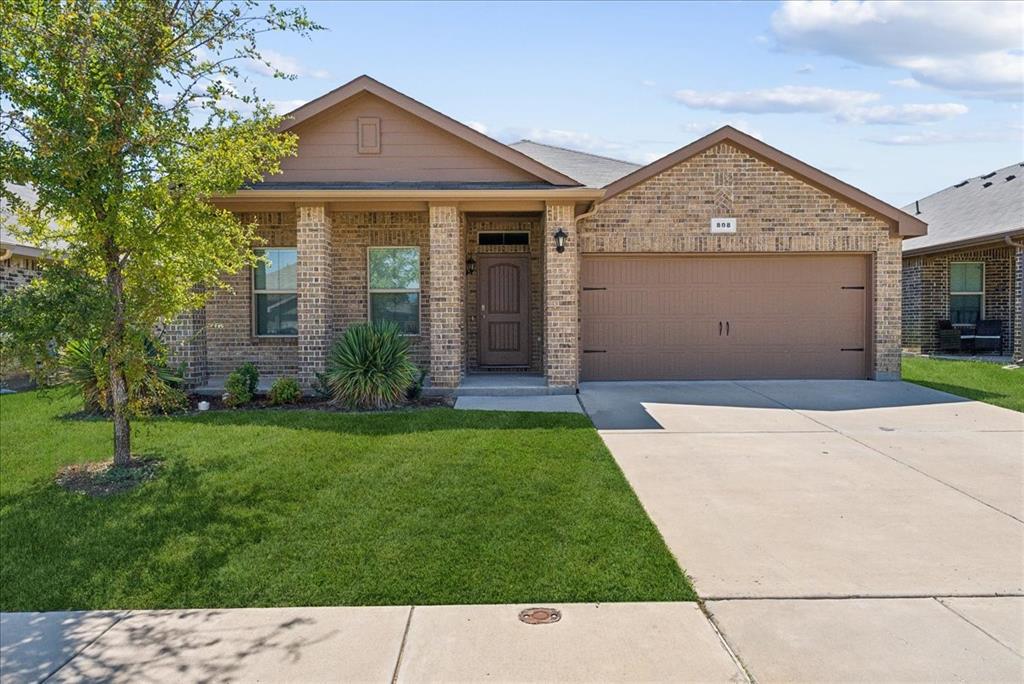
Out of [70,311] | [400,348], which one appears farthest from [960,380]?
[70,311]

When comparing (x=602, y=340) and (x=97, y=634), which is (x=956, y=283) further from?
(x=97, y=634)

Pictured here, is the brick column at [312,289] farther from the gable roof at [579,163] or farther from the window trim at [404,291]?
the gable roof at [579,163]

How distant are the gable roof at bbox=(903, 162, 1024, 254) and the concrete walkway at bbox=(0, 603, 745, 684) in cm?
1608

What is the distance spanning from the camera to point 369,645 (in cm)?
388

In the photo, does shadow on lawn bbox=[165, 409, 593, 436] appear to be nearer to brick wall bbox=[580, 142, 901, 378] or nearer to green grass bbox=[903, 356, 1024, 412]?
brick wall bbox=[580, 142, 901, 378]

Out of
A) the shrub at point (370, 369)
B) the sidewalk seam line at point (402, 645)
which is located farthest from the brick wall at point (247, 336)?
the sidewalk seam line at point (402, 645)

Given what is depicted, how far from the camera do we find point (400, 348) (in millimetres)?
11047

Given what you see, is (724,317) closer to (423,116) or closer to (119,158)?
(423,116)

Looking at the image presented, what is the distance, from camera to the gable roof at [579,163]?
15820 millimetres

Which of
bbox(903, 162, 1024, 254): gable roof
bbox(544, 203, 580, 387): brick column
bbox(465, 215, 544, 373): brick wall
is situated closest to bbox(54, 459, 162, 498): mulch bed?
bbox(544, 203, 580, 387): brick column

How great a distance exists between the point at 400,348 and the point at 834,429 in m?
5.97

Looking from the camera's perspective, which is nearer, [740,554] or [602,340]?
[740,554]

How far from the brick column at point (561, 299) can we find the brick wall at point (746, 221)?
3.91 feet

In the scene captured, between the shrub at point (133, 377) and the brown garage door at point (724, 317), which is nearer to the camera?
the shrub at point (133, 377)
